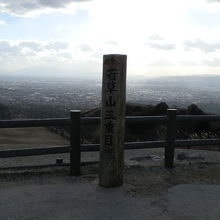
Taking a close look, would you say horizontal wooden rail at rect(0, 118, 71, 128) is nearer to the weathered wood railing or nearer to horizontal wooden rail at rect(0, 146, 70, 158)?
the weathered wood railing

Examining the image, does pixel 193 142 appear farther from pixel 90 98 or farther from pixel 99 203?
pixel 90 98

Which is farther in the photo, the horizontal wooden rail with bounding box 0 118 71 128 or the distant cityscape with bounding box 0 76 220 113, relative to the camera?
the distant cityscape with bounding box 0 76 220 113

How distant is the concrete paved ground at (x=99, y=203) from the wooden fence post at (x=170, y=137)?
3.99 ft

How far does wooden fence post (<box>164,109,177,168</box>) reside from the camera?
23.5 feet

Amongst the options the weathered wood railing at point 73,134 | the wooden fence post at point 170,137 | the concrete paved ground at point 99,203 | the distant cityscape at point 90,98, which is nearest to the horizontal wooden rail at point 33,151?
the weathered wood railing at point 73,134

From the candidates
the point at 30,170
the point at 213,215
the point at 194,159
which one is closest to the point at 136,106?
the point at 194,159

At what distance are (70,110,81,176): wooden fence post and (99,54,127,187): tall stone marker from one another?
67cm

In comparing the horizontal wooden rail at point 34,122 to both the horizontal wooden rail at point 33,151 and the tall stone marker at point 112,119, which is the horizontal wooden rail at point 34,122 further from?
the tall stone marker at point 112,119

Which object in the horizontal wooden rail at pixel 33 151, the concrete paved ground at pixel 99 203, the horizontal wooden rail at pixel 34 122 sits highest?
the horizontal wooden rail at pixel 34 122

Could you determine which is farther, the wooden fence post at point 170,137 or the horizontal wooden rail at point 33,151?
the wooden fence post at point 170,137

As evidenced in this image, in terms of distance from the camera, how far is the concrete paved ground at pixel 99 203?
487 centimetres

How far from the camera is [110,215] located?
16.0ft

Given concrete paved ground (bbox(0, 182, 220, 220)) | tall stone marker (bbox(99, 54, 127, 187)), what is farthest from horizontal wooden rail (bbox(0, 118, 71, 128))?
concrete paved ground (bbox(0, 182, 220, 220))

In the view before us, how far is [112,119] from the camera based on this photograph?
5.95m
